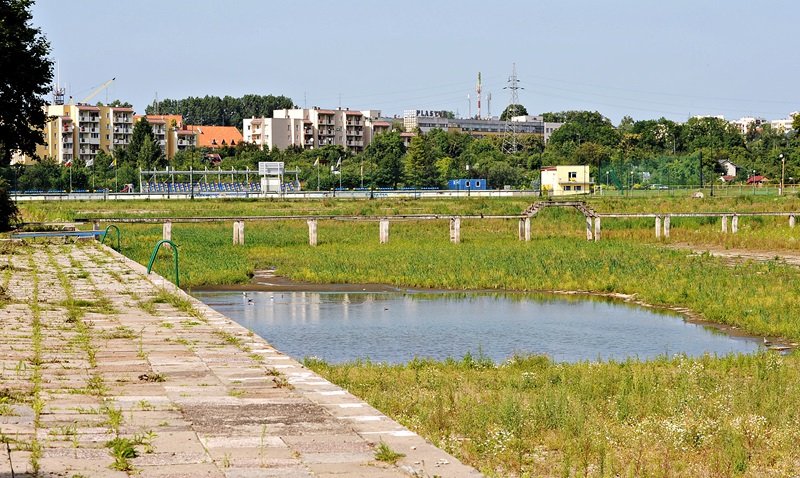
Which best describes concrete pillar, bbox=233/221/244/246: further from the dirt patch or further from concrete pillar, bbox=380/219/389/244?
the dirt patch

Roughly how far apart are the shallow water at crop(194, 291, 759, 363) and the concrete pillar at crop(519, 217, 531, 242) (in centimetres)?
1640

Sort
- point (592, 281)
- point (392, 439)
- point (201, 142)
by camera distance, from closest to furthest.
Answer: point (392, 439), point (592, 281), point (201, 142)

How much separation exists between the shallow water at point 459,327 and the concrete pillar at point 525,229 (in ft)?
53.8

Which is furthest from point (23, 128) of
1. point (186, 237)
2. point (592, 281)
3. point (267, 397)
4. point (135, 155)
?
point (135, 155)

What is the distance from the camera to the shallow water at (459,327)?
20.3 m

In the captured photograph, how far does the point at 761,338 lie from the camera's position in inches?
842

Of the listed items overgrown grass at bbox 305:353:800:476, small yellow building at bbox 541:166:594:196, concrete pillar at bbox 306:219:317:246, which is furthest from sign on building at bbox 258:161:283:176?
overgrown grass at bbox 305:353:800:476

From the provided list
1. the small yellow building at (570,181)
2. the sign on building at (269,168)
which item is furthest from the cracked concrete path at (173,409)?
the small yellow building at (570,181)

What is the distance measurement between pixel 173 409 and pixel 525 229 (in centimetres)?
3705

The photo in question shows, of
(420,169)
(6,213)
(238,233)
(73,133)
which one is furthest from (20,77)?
(73,133)

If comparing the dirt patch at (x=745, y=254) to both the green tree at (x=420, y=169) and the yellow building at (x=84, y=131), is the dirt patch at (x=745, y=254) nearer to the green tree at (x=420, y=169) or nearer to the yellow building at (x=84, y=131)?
the green tree at (x=420, y=169)

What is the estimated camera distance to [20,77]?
4878 cm

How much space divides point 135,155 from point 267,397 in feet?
482

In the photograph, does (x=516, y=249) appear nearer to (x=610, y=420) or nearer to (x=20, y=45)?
(x=20, y=45)
